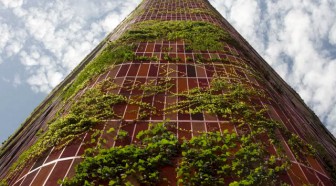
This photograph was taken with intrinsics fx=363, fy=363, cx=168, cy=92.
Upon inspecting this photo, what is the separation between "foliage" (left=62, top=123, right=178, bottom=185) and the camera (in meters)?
9.31

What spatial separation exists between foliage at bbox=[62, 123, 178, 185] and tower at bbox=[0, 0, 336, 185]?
27mm

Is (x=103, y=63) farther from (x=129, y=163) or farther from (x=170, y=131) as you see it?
(x=129, y=163)

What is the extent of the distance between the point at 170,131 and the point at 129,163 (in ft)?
6.68

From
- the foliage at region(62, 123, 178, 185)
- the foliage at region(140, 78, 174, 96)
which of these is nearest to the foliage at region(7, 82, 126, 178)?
the foliage at region(140, 78, 174, 96)

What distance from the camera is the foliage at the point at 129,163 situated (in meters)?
9.31

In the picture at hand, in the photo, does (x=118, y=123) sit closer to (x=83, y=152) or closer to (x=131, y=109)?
(x=131, y=109)

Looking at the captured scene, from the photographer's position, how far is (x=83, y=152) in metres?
10.5

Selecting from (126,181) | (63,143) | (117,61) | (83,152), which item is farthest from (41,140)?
(117,61)

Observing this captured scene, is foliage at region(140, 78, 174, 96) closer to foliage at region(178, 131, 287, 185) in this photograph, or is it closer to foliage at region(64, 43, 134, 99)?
foliage at region(64, 43, 134, 99)

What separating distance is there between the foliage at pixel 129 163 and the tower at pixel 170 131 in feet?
0.09

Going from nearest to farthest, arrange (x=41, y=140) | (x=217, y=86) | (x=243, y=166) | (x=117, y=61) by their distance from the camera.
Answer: (x=243, y=166)
(x=41, y=140)
(x=217, y=86)
(x=117, y=61)

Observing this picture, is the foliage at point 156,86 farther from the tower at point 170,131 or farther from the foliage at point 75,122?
the foliage at point 75,122

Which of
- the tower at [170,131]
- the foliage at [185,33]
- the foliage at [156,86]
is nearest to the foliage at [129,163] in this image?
the tower at [170,131]

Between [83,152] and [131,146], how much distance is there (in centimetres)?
141
